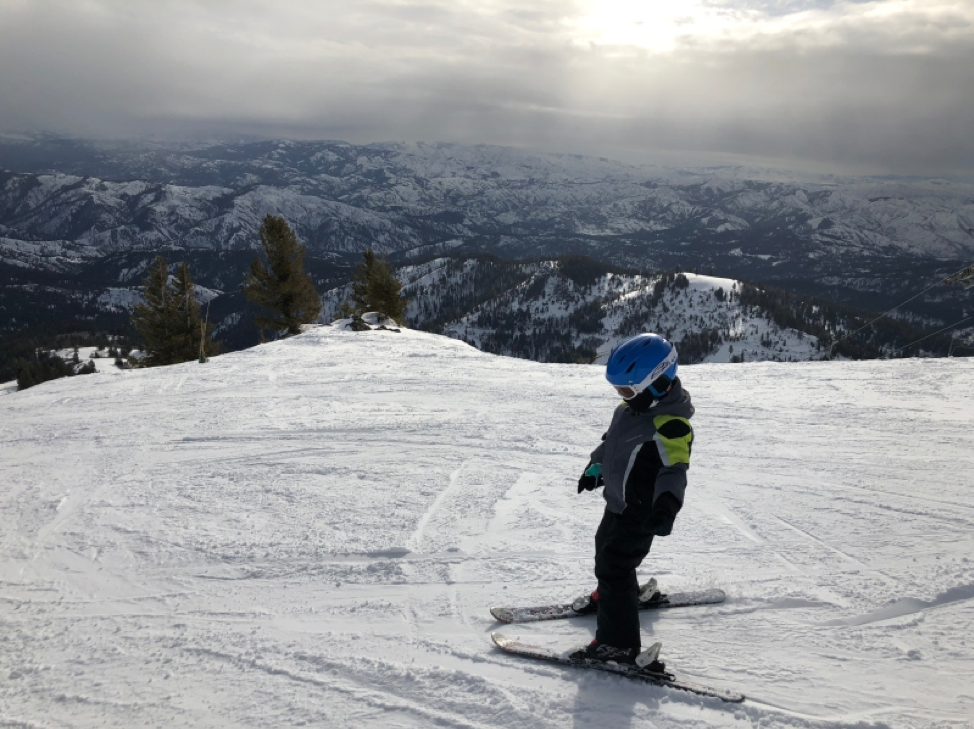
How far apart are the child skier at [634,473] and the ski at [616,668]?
2.1 inches

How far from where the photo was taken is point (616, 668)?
3.47 meters

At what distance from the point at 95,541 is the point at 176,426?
4.01m

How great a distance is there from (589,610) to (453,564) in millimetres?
1264

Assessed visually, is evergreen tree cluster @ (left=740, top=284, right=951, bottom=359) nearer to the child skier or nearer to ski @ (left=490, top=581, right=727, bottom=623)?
ski @ (left=490, top=581, right=727, bottom=623)

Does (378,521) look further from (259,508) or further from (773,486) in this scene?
→ (773,486)

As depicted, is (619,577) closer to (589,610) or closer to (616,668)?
(616,668)

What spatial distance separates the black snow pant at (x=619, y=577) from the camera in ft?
11.4

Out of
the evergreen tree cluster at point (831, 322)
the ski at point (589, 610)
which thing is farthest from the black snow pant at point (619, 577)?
the evergreen tree cluster at point (831, 322)

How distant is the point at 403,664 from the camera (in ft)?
11.7

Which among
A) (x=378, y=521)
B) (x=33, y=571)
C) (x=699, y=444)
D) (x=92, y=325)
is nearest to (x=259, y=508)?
(x=378, y=521)

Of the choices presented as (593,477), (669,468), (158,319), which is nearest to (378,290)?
(158,319)

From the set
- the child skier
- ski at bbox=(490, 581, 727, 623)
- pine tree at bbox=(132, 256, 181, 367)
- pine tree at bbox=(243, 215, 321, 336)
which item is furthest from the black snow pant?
pine tree at bbox=(132, 256, 181, 367)

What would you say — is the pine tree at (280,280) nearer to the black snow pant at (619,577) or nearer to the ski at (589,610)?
the ski at (589,610)

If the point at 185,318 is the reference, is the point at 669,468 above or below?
above
